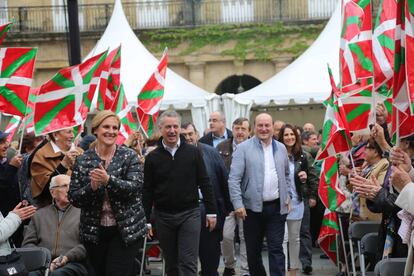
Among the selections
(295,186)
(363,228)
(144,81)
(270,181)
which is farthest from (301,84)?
(363,228)

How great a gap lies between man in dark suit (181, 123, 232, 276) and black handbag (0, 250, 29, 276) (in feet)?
11.4

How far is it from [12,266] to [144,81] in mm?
14254

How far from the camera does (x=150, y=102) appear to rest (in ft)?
49.7

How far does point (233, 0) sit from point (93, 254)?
26.2m

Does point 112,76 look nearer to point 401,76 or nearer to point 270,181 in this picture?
point 270,181

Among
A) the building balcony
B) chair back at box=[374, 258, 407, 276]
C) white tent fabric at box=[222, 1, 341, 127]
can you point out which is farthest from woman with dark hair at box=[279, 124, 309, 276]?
the building balcony

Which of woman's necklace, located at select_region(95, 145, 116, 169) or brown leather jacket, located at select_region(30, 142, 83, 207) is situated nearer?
woman's necklace, located at select_region(95, 145, 116, 169)

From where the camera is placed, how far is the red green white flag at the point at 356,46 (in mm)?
11484

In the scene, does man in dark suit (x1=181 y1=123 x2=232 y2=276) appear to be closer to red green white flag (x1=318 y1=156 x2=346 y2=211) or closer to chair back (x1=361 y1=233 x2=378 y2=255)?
red green white flag (x1=318 y1=156 x2=346 y2=211)

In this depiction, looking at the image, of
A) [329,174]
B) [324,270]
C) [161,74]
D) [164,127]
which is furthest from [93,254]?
[161,74]

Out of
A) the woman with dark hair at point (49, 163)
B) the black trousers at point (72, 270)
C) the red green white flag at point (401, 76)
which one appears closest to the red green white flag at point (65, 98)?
the woman with dark hair at point (49, 163)

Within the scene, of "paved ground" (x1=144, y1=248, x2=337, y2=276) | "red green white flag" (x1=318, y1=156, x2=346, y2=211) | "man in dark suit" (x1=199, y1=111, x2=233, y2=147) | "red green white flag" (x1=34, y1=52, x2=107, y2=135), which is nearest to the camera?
"red green white flag" (x1=34, y1=52, x2=107, y2=135)

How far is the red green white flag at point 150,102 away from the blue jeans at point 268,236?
159 inches

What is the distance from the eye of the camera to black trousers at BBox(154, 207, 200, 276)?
10094 mm
